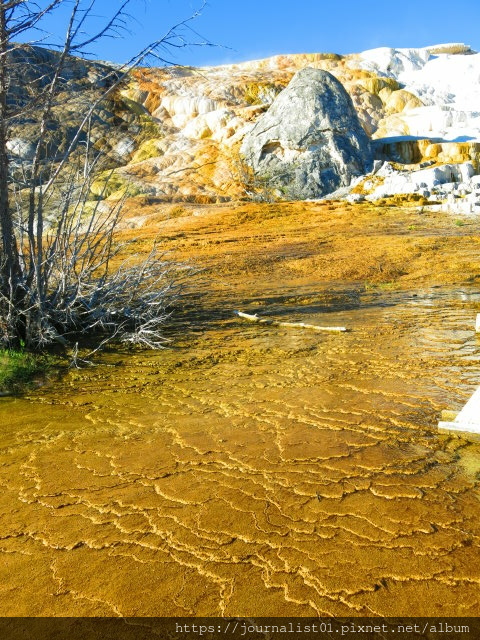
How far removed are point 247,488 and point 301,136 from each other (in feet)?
70.9

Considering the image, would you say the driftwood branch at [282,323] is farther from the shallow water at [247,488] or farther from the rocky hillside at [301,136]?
the rocky hillside at [301,136]

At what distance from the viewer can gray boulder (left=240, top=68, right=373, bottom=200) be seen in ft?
70.3

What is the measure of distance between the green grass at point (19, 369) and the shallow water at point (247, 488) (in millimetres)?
229

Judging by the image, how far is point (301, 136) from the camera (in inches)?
869

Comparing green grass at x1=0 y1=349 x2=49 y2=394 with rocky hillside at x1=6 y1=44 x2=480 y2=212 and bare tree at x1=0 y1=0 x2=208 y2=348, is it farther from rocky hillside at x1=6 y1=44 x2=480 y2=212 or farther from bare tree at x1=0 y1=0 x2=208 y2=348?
rocky hillside at x1=6 y1=44 x2=480 y2=212

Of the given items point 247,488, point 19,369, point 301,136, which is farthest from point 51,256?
point 301,136

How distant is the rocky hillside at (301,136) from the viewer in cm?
2041

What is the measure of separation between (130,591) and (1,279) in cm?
317

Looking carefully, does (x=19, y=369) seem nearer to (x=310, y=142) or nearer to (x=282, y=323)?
(x=282, y=323)

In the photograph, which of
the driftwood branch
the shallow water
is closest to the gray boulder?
the driftwood branch

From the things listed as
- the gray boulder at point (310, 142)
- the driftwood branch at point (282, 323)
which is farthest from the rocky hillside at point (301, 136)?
the driftwood branch at point (282, 323)

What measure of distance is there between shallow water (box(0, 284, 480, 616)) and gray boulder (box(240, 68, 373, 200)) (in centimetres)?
1836

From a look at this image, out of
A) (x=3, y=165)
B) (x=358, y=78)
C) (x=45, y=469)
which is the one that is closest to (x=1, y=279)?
(x=3, y=165)

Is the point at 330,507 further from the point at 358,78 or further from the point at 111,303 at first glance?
the point at 358,78
